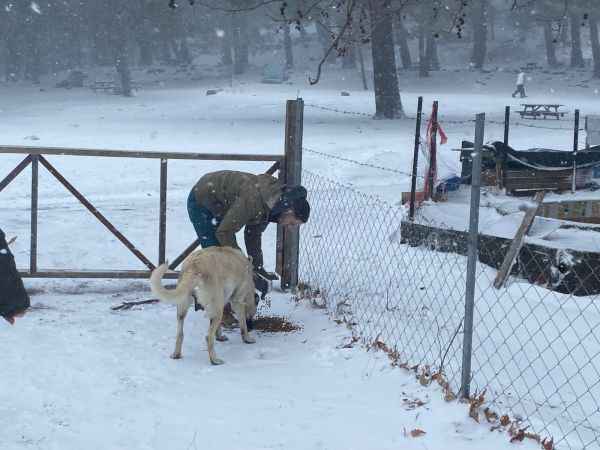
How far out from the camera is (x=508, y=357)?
20.7ft

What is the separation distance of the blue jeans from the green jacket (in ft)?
0.19

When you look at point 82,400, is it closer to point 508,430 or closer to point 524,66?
point 508,430

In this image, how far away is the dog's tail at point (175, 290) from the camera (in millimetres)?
5332

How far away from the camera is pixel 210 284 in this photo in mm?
5574

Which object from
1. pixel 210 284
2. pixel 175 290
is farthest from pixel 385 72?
pixel 175 290

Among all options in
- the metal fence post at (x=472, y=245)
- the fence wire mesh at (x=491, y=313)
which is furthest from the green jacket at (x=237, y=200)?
the metal fence post at (x=472, y=245)

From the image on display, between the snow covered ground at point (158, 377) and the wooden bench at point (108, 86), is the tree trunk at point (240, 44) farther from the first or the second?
the snow covered ground at point (158, 377)

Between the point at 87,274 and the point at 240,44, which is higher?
the point at 240,44

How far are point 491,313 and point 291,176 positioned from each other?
232cm

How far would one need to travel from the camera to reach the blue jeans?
6441 mm

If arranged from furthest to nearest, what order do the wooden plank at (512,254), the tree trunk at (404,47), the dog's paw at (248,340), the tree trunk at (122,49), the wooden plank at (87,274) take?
the tree trunk at (404,47) < the tree trunk at (122,49) < the wooden plank at (512,254) < the wooden plank at (87,274) < the dog's paw at (248,340)

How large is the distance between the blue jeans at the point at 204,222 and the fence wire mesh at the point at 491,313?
4.27ft

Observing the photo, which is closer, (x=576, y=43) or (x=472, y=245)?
(x=472, y=245)

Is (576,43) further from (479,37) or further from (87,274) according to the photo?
(87,274)
